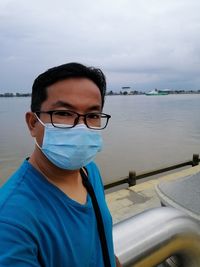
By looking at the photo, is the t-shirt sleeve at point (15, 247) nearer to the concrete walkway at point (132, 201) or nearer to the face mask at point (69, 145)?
the face mask at point (69, 145)

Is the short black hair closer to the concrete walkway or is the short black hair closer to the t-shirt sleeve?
the t-shirt sleeve

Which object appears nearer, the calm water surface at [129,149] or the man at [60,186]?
the man at [60,186]

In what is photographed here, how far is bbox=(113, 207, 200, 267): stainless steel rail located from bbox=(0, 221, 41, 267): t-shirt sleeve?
3.24 ft

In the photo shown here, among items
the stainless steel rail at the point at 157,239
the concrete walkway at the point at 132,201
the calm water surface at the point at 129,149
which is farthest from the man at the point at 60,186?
the calm water surface at the point at 129,149

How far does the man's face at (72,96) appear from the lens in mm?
1491

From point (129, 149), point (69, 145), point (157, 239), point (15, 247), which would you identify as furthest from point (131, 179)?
point (129, 149)

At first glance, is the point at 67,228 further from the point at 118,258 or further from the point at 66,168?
the point at 118,258

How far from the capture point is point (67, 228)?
4.29 feet

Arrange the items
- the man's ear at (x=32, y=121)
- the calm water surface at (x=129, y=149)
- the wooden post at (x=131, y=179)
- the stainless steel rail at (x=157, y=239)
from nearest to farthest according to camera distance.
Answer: the man's ear at (x=32, y=121) < the stainless steel rail at (x=157, y=239) < the wooden post at (x=131, y=179) < the calm water surface at (x=129, y=149)

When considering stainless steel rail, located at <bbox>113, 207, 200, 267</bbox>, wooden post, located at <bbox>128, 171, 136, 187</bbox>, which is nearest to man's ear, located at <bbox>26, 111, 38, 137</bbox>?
stainless steel rail, located at <bbox>113, 207, 200, 267</bbox>

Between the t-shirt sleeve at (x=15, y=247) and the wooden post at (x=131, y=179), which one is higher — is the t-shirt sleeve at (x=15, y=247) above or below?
above

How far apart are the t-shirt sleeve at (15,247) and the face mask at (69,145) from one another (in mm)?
472

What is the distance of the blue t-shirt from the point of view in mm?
1118

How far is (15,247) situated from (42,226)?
0.48ft
